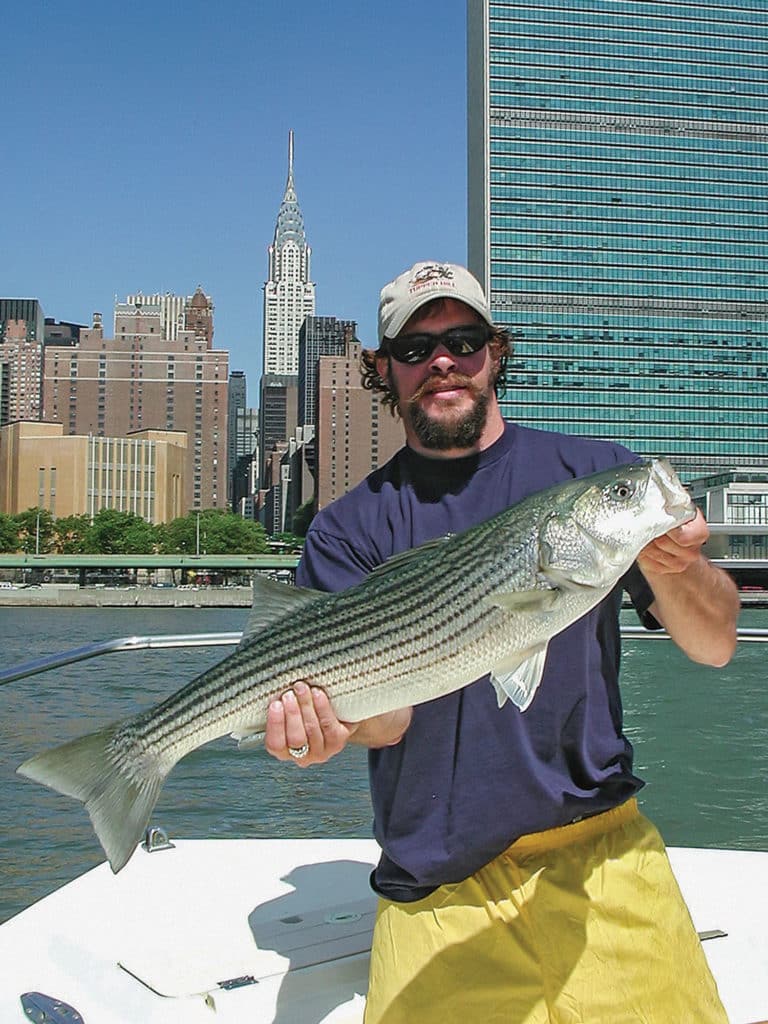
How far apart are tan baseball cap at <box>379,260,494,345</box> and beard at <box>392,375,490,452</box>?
27cm

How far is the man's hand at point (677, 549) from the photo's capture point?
275 centimetres

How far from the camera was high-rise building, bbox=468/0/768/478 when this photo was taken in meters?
143

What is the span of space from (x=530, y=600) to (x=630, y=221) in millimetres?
153524

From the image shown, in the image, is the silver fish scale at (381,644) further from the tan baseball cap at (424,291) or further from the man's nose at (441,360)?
the tan baseball cap at (424,291)

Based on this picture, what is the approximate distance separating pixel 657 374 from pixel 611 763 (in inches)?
5820

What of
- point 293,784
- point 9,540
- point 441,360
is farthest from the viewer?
point 9,540

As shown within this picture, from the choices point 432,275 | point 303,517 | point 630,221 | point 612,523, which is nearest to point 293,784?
point 432,275

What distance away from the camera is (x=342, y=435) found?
164m

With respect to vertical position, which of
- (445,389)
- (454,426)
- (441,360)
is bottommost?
(454,426)

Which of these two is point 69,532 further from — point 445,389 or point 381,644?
point 381,644

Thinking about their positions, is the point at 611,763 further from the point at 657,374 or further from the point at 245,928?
the point at 657,374

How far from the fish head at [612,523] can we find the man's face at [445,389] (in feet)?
2.50

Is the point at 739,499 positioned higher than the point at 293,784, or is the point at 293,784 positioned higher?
the point at 739,499

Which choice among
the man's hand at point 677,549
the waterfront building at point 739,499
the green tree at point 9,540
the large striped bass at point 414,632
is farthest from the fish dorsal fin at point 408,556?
the green tree at point 9,540
